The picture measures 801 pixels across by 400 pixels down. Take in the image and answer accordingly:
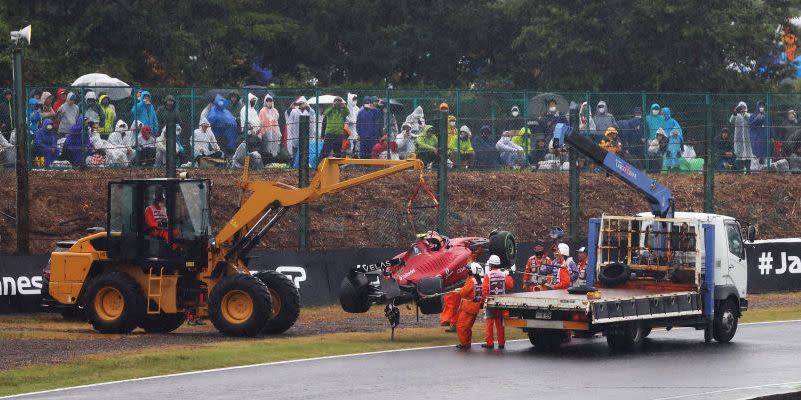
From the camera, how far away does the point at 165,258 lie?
77.0 ft

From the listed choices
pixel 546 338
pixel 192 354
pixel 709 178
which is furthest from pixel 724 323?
pixel 709 178

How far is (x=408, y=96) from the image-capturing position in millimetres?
33469

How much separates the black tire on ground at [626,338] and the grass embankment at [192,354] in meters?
2.42

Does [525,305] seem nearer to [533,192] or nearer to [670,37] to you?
[533,192]

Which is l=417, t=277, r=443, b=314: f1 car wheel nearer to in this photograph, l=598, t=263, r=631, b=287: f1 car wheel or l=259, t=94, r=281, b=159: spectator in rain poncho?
l=598, t=263, r=631, b=287: f1 car wheel

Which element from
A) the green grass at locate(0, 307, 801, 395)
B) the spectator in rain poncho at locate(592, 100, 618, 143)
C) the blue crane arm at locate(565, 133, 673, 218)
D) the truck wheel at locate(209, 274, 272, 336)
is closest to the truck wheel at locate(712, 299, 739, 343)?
the blue crane arm at locate(565, 133, 673, 218)

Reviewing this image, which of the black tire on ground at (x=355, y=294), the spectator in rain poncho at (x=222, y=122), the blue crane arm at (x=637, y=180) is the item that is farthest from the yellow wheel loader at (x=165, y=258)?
the spectator in rain poncho at (x=222, y=122)

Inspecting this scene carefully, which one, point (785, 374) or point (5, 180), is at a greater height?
point (5, 180)

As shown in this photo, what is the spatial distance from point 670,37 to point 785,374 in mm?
29856

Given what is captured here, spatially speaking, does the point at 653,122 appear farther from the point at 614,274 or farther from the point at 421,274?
the point at 421,274

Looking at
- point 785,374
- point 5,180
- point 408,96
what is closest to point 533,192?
point 408,96

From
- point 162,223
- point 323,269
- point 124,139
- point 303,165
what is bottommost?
point 323,269

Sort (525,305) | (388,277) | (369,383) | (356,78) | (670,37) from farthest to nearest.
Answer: (356,78), (670,37), (388,277), (525,305), (369,383)

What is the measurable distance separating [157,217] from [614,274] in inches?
290
